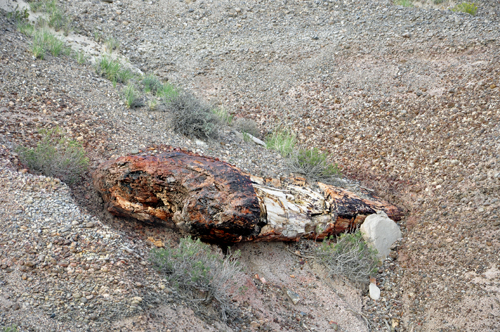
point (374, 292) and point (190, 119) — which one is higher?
point (190, 119)

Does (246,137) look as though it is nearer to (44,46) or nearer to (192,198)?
(192,198)

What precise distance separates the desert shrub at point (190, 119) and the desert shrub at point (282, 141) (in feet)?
3.37

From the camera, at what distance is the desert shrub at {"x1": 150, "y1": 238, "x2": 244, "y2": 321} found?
350 cm

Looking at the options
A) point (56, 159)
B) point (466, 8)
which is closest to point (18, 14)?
point (56, 159)

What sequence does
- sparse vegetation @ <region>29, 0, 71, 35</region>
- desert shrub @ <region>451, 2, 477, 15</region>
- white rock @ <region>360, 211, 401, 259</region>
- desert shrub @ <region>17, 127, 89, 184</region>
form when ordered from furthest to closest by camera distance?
desert shrub @ <region>451, 2, 477, 15</region>
sparse vegetation @ <region>29, 0, 71, 35</region>
white rock @ <region>360, 211, 401, 259</region>
desert shrub @ <region>17, 127, 89, 184</region>

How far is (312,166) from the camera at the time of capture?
5.97 m

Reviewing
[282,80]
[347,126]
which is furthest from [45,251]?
[282,80]

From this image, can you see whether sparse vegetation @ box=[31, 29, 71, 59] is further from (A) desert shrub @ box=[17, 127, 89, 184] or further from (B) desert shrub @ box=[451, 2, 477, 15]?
(B) desert shrub @ box=[451, 2, 477, 15]

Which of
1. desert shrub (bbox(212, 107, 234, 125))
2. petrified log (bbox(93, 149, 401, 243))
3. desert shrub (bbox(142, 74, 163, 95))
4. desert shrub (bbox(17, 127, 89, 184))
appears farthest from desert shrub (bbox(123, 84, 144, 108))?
petrified log (bbox(93, 149, 401, 243))

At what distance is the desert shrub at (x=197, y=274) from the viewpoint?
11.5ft

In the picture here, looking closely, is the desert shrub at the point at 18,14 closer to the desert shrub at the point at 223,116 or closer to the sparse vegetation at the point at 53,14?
the sparse vegetation at the point at 53,14

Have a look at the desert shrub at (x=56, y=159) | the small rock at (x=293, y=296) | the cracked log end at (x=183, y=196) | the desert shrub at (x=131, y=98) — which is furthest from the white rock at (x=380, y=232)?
the desert shrub at (x=131, y=98)

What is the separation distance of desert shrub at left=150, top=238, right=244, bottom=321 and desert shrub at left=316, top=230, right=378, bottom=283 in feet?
4.64

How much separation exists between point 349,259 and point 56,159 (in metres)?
3.49
